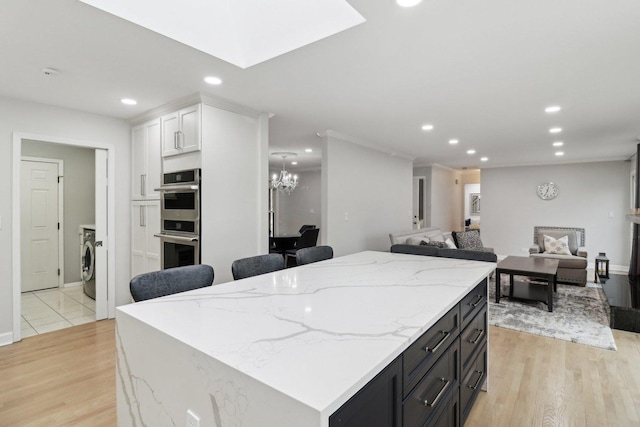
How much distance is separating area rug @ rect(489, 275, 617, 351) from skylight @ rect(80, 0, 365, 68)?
141 inches

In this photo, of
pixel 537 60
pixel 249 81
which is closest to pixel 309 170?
pixel 249 81

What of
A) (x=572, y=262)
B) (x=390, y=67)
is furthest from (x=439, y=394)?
(x=572, y=262)

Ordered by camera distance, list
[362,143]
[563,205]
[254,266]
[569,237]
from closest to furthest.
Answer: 1. [254,266]
2. [362,143]
3. [569,237]
4. [563,205]

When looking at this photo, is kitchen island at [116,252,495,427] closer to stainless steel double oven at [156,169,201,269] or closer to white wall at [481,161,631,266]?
stainless steel double oven at [156,169,201,269]

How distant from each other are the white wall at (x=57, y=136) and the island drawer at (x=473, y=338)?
391cm

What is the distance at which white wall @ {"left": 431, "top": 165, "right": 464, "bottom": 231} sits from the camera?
28.7 feet

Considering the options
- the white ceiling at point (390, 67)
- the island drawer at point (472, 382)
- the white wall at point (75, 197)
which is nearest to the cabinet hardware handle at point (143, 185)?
the white ceiling at point (390, 67)

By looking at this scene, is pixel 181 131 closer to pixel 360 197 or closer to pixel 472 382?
pixel 360 197

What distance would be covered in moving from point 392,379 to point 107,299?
4.05 m

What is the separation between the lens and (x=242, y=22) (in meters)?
2.46

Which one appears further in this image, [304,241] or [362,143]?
[304,241]

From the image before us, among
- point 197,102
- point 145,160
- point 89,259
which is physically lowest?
point 89,259

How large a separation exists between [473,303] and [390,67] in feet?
5.95

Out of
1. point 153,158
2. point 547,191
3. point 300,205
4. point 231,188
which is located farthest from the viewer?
point 300,205
